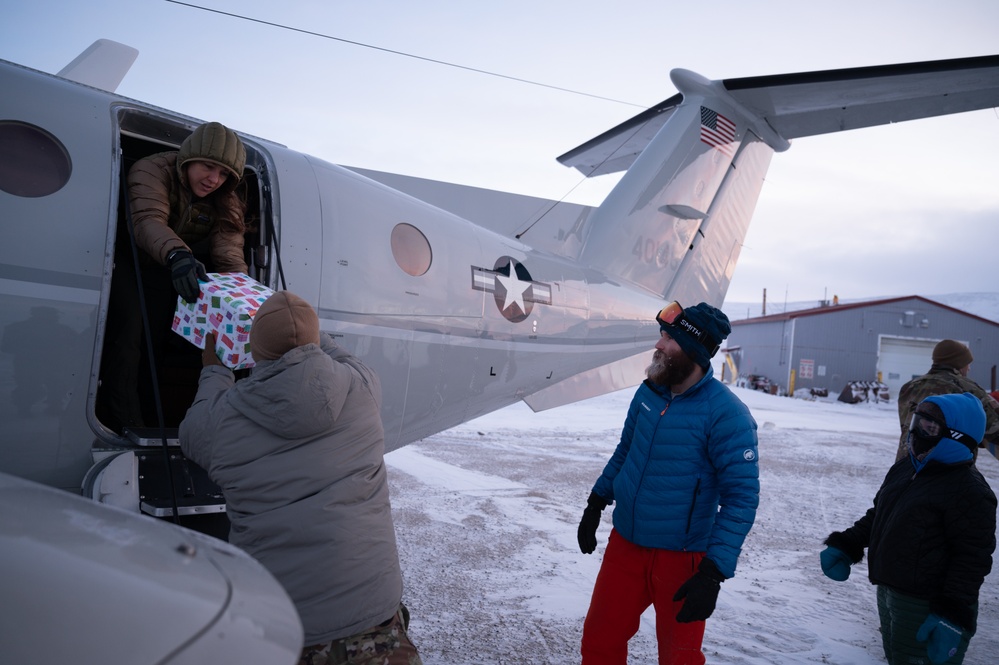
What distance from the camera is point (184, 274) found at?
104 inches

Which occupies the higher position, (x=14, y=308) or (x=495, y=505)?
(x=14, y=308)

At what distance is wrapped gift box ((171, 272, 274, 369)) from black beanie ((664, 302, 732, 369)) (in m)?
1.90

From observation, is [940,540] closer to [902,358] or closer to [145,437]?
[145,437]

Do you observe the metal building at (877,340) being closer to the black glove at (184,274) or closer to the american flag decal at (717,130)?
the american flag decal at (717,130)

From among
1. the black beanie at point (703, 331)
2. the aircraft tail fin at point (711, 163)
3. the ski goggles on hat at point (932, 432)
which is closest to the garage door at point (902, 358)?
the aircraft tail fin at point (711, 163)

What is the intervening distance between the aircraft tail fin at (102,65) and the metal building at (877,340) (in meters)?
33.3

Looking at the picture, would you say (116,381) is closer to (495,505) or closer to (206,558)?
(206,558)

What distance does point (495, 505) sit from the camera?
6.50 metres

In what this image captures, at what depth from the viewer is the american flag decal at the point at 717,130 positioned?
6516 millimetres

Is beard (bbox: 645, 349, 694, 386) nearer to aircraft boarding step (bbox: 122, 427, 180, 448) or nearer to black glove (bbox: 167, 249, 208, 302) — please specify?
black glove (bbox: 167, 249, 208, 302)

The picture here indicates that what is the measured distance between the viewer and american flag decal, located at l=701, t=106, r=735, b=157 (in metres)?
6.52

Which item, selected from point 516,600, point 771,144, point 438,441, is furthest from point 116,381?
point 438,441

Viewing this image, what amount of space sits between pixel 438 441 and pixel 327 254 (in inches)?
276

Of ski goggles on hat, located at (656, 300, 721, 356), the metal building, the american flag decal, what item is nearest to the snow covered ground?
ski goggles on hat, located at (656, 300, 721, 356)
